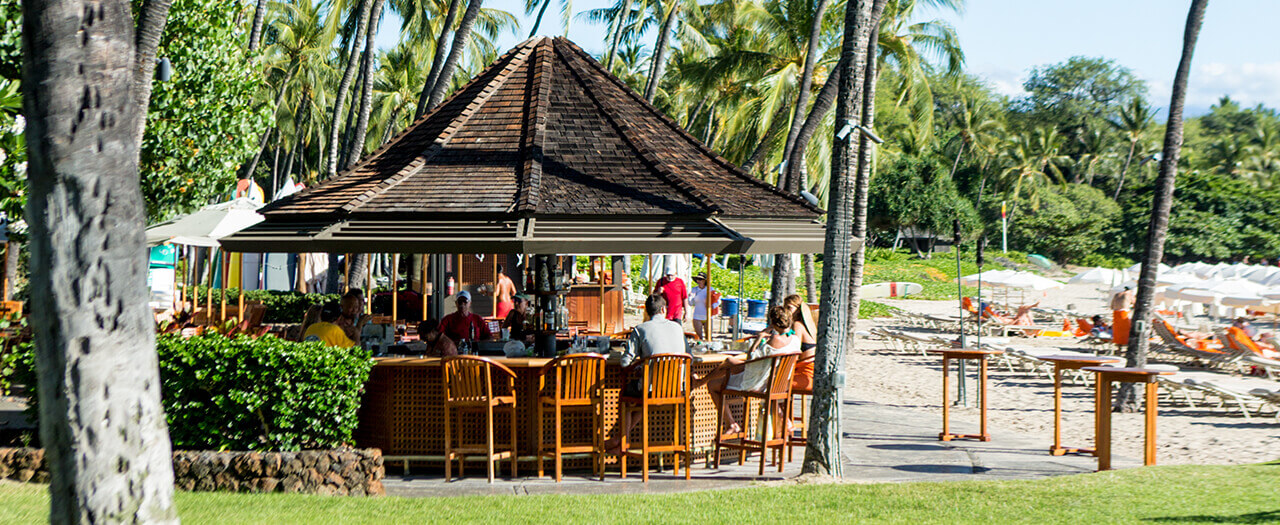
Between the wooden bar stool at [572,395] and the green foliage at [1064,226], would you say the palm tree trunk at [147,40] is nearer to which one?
the wooden bar stool at [572,395]

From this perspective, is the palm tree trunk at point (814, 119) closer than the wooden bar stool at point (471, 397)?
No

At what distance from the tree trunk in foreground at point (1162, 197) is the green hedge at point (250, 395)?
1013 centimetres

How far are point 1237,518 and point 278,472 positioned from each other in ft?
20.5

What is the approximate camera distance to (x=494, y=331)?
12320 mm

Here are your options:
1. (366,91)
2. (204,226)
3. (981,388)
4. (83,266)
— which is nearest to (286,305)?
(366,91)

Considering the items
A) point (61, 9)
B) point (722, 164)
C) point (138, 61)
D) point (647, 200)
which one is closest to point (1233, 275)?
point (722, 164)

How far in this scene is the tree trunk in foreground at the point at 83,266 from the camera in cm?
439

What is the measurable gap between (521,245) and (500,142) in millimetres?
2702

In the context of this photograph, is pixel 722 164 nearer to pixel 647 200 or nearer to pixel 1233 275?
pixel 647 200

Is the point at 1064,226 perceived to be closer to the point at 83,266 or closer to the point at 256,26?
the point at 256,26

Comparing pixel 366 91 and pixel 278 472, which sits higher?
pixel 366 91

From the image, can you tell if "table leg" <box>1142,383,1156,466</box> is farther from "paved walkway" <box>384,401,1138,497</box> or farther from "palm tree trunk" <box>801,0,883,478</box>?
"palm tree trunk" <box>801,0,883,478</box>

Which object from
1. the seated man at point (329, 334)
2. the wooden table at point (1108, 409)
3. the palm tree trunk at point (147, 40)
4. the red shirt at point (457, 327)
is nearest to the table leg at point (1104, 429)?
the wooden table at point (1108, 409)

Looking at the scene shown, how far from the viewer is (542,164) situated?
11.7 m
